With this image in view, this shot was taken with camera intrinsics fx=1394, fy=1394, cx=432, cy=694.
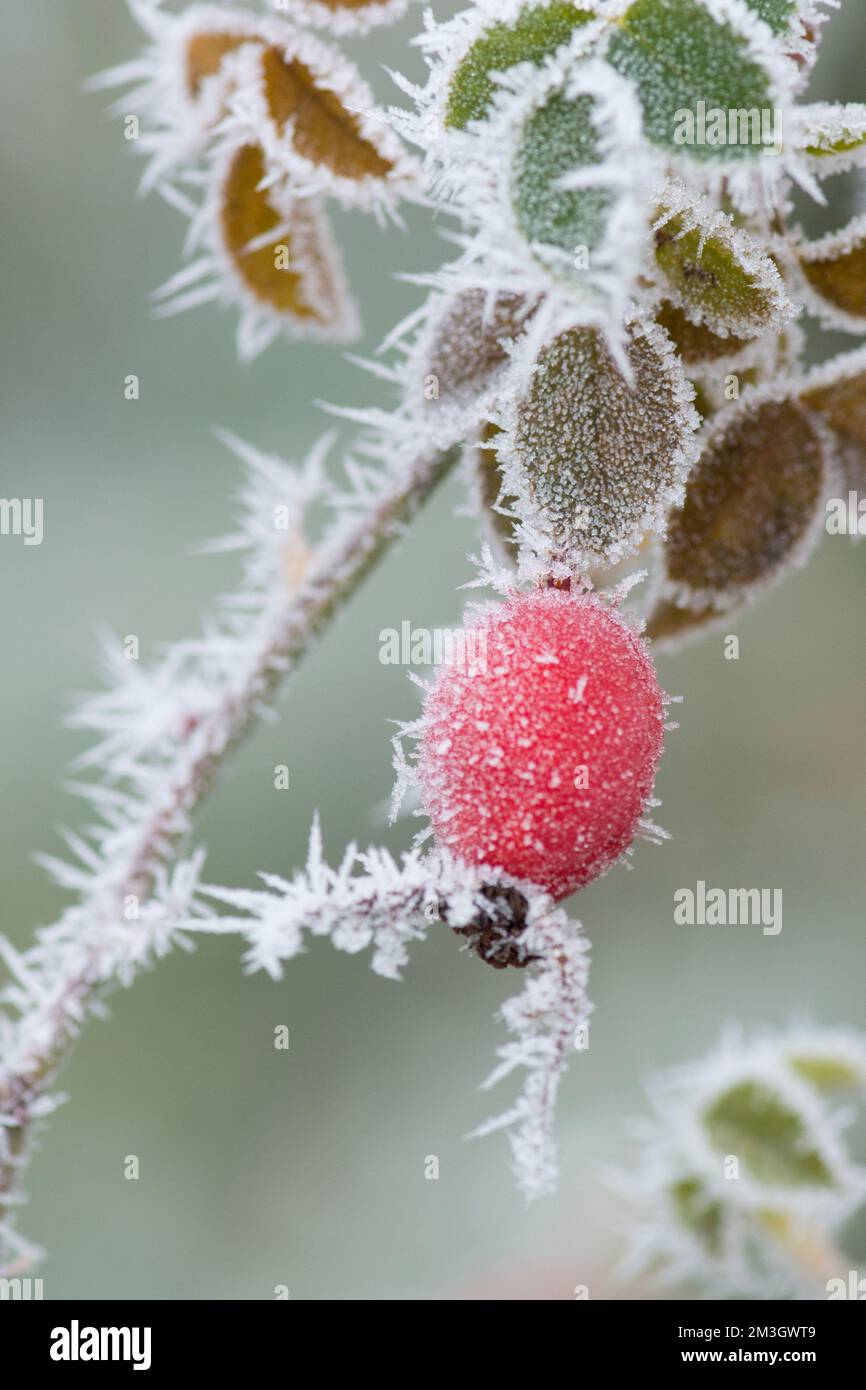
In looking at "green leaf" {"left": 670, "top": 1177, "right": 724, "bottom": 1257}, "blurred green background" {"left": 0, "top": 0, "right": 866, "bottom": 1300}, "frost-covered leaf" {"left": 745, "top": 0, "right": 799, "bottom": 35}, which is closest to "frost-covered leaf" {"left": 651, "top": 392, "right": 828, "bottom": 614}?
"frost-covered leaf" {"left": 745, "top": 0, "right": 799, "bottom": 35}

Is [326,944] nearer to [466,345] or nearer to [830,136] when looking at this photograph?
[466,345]

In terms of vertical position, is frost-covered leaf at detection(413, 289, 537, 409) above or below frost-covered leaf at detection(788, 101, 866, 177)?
below

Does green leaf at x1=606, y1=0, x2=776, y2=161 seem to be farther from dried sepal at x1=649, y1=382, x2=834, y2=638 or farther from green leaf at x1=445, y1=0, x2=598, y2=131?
dried sepal at x1=649, y1=382, x2=834, y2=638

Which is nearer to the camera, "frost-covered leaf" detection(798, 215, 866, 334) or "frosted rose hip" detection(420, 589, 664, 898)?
"frosted rose hip" detection(420, 589, 664, 898)

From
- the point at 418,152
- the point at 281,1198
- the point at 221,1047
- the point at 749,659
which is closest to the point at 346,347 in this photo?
the point at 749,659

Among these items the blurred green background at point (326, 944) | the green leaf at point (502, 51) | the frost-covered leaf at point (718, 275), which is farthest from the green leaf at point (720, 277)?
the blurred green background at point (326, 944)

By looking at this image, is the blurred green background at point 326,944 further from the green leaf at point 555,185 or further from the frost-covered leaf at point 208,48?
the green leaf at point 555,185
